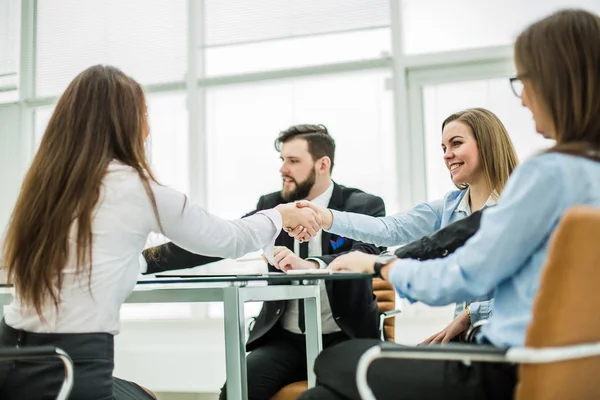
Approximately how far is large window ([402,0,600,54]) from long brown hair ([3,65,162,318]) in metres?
3.13

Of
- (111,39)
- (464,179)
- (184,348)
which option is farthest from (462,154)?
(111,39)

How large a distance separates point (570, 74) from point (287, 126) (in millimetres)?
3447

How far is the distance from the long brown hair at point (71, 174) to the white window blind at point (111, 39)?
10.9 ft

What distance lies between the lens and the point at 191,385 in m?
4.18

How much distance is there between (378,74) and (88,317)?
3.39 metres

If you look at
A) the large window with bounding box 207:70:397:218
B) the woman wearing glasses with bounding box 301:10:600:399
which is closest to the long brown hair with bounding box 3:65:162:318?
Result: the woman wearing glasses with bounding box 301:10:600:399

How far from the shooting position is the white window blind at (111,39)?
498 cm

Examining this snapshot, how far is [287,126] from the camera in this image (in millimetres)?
4699

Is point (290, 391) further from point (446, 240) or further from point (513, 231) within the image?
point (513, 231)

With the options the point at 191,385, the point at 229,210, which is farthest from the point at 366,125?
the point at 191,385

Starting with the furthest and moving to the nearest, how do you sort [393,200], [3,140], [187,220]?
[3,140] < [393,200] < [187,220]

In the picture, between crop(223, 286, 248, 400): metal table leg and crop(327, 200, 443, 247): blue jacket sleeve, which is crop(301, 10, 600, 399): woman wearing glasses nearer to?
crop(223, 286, 248, 400): metal table leg

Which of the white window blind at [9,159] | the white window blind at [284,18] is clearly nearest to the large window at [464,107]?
the white window blind at [284,18]

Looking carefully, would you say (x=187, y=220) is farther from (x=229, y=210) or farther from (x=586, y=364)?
(x=229, y=210)
